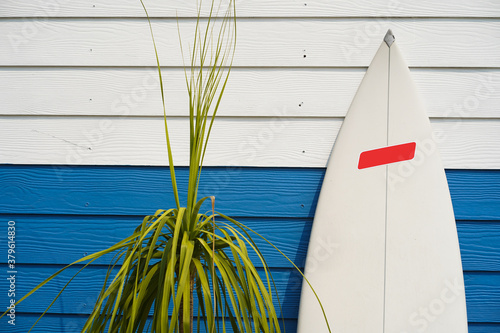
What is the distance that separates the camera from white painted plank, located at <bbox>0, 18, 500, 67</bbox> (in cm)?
147

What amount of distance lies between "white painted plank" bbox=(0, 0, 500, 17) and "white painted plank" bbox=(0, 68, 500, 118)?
0.21 metres

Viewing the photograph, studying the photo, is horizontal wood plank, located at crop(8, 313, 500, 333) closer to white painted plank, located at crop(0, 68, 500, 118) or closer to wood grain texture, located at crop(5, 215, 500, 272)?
wood grain texture, located at crop(5, 215, 500, 272)

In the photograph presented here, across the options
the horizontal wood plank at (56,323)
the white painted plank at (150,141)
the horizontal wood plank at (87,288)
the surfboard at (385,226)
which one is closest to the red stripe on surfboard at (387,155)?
the surfboard at (385,226)

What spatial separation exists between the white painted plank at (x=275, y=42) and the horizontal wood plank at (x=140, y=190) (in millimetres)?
411

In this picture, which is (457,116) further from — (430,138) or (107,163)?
(107,163)

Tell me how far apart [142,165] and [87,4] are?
0.65m

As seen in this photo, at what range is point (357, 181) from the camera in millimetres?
1442

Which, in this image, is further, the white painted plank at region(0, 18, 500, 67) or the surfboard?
the white painted plank at region(0, 18, 500, 67)

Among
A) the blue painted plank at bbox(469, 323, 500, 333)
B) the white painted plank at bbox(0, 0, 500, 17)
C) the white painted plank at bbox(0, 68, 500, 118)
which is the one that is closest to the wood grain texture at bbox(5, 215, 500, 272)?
the white painted plank at bbox(0, 68, 500, 118)

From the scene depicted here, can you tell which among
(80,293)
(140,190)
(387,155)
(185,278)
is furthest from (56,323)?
(387,155)

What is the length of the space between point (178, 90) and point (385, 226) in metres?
0.91

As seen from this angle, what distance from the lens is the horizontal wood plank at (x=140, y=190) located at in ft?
4.87

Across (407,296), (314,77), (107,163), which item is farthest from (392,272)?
(107,163)

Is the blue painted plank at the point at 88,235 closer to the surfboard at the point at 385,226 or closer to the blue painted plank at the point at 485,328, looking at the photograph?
the surfboard at the point at 385,226
